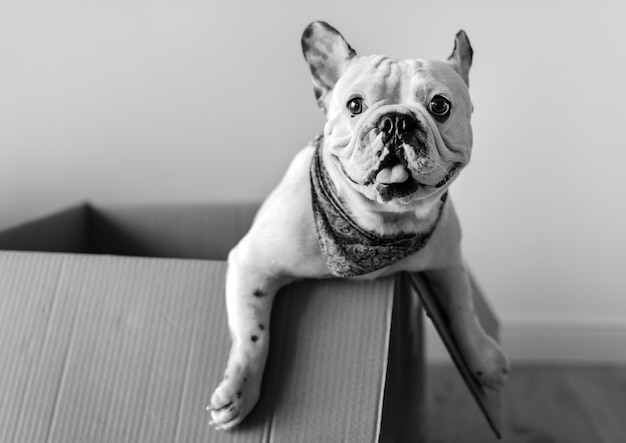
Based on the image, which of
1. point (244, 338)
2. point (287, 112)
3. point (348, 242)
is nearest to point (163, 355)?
point (244, 338)

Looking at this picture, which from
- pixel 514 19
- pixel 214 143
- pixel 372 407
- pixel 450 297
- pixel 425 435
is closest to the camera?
pixel 372 407

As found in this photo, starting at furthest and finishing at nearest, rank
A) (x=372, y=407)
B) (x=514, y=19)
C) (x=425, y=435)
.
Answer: (x=514, y=19), (x=425, y=435), (x=372, y=407)

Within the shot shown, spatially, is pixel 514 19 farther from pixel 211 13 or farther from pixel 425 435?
pixel 425 435

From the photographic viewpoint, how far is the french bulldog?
0.59m

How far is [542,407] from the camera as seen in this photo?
1302mm

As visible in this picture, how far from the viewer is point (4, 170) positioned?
1.45m

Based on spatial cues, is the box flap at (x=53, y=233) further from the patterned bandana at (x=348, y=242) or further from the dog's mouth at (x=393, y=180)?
the dog's mouth at (x=393, y=180)

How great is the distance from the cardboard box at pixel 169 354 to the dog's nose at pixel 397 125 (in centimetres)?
22

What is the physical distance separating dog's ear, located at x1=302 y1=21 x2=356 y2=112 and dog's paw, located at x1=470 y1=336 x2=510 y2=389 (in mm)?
404

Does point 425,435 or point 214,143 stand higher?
point 214,143

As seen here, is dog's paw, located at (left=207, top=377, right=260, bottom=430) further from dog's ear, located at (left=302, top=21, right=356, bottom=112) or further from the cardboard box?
dog's ear, located at (left=302, top=21, right=356, bottom=112)

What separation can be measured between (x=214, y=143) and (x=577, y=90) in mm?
901

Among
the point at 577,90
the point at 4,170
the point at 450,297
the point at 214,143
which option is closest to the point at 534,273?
the point at 577,90

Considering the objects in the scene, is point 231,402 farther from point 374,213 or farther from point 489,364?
point 489,364
